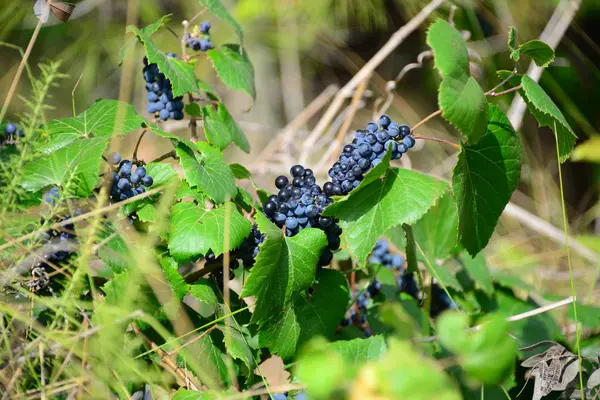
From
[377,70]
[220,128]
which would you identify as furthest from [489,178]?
[377,70]

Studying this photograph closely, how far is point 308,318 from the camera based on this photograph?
1170 millimetres

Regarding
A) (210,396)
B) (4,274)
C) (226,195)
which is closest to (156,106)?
(226,195)

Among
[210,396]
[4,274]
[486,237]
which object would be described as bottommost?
[210,396]

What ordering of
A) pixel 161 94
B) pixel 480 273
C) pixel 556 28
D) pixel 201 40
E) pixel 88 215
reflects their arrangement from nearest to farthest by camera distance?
1. pixel 88 215
2. pixel 161 94
3. pixel 201 40
4. pixel 480 273
5. pixel 556 28

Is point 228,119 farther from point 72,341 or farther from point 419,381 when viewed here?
point 419,381

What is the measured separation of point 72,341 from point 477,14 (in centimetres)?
301

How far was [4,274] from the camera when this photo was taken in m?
0.93

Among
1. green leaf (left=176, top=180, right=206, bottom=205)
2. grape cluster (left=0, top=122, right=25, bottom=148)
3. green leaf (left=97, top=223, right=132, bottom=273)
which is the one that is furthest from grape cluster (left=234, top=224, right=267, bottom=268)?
grape cluster (left=0, top=122, right=25, bottom=148)

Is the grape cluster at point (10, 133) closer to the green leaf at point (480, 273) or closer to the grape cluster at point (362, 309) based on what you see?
the grape cluster at point (362, 309)

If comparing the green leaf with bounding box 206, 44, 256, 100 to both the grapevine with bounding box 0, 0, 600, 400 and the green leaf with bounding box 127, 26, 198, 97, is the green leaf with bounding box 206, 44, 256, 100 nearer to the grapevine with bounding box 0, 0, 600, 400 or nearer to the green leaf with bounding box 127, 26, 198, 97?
the grapevine with bounding box 0, 0, 600, 400

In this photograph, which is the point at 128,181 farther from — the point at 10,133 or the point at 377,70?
the point at 377,70

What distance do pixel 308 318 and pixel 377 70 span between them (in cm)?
299

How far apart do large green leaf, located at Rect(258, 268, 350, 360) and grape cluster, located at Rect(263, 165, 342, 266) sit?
68 millimetres

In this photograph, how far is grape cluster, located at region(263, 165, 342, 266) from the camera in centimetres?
109
